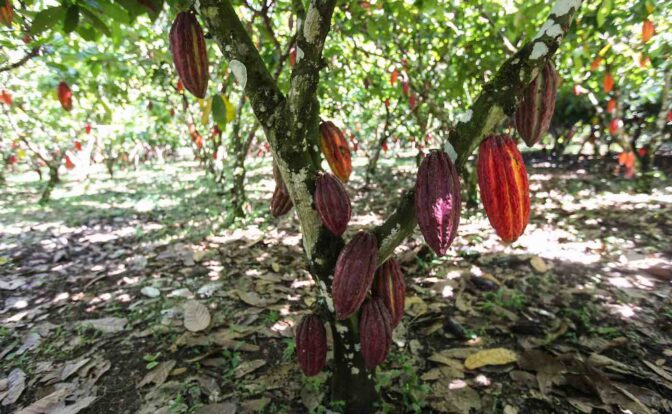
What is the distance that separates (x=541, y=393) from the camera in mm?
1551

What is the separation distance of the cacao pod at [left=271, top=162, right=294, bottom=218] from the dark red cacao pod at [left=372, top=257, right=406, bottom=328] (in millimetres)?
361

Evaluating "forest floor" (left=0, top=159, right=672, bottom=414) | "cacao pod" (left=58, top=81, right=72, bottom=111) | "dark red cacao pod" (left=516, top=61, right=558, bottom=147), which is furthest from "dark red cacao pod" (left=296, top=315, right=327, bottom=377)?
"cacao pod" (left=58, top=81, right=72, bottom=111)

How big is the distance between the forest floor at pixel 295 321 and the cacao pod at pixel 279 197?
0.72 meters

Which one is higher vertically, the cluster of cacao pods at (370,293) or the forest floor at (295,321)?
the cluster of cacao pods at (370,293)

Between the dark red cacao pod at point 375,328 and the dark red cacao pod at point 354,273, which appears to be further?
the dark red cacao pod at point 375,328

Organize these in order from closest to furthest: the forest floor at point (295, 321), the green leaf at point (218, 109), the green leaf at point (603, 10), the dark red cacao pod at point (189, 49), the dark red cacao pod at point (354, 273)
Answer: the dark red cacao pod at point (354, 273)
the dark red cacao pod at point (189, 49)
the forest floor at point (295, 321)
the green leaf at point (218, 109)
the green leaf at point (603, 10)

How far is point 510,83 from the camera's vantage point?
3.00 feet

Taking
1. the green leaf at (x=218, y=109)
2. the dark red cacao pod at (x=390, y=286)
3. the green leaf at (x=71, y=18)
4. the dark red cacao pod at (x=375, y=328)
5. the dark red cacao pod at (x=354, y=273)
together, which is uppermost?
the green leaf at (x=71, y=18)

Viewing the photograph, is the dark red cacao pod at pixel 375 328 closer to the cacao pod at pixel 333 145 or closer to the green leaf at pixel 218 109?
the cacao pod at pixel 333 145

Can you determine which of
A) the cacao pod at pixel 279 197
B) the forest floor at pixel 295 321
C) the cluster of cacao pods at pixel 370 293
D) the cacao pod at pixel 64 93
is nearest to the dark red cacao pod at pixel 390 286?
the cluster of cacao pods at pixel 370 293

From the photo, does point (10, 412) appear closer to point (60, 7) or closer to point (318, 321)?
point (318, 321)

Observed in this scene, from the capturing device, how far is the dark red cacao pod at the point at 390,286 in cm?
124

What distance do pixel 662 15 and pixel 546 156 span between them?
638 centimetres

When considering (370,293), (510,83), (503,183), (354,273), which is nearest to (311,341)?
(370,293)
